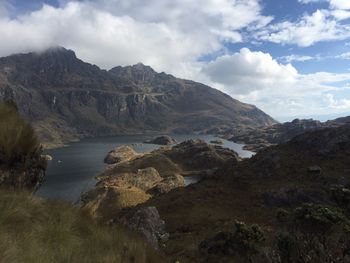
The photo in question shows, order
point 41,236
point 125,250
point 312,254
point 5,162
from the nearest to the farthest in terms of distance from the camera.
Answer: point 41,236 < point 125,250 < point 312,254 < point 5,162

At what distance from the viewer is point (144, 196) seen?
257ft

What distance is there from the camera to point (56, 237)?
845 cm

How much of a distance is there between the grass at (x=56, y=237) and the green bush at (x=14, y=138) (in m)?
6.04

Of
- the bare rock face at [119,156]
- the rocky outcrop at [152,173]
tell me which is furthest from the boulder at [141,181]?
the bare rock face at [119,156]

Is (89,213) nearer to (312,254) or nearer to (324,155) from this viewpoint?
(312,254)

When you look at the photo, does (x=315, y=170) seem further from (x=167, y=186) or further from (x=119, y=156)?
(x=119, y=156)

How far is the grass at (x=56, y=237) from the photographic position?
688 cm

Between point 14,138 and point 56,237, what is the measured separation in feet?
27.4

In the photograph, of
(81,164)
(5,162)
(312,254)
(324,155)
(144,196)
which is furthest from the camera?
(81,164)

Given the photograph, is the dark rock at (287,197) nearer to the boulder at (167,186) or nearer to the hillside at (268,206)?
the hillside at (268,206)

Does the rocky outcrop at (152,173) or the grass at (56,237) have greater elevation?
the grass at (56,237)

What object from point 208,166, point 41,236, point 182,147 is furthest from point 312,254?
point 182,147

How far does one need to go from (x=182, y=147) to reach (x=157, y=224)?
132 m

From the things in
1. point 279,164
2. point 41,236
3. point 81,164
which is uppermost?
point 41,236
